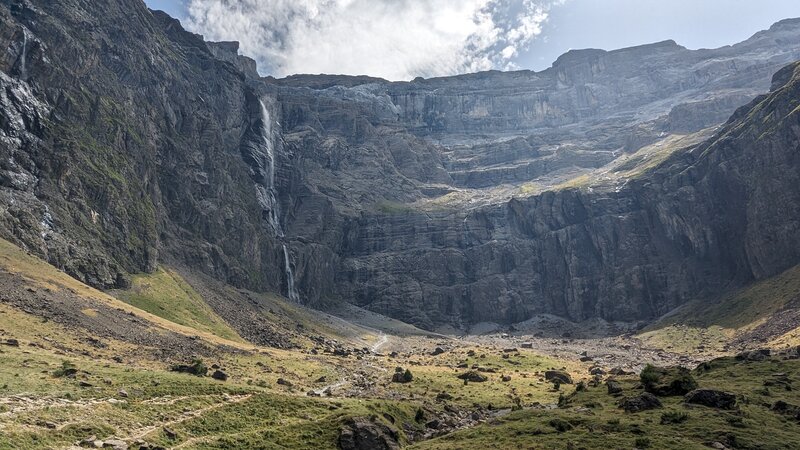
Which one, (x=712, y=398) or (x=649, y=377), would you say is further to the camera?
(x=649, y=377)

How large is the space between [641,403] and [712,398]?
670cm

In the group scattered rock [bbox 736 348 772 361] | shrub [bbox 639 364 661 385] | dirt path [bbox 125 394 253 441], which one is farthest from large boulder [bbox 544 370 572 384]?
dirt path [bbox 125 394 253 441]

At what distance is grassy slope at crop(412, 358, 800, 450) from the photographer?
43062 millimetres

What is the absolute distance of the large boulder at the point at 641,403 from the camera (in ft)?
182

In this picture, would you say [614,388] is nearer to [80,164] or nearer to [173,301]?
[173,301]

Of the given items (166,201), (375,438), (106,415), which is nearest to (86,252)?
(166,201)

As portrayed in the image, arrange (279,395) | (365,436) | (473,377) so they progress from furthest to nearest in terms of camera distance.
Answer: (473,377) → (279,395) → (365,436)

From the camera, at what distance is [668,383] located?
63.8 m

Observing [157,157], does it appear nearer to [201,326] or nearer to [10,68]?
[10,68]

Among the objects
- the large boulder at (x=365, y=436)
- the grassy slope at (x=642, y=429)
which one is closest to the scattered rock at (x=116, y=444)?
the large boulder at (x=365, y=436)

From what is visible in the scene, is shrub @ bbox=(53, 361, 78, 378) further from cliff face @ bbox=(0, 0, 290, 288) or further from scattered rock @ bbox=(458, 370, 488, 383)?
cliff face @ bbox=(0, 0, 290, 288)

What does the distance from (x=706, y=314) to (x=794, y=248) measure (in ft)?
125

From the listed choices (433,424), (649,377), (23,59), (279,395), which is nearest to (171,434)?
(279,395)

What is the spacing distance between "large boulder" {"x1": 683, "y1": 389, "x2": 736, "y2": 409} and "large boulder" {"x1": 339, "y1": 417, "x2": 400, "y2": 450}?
31.2 meters
